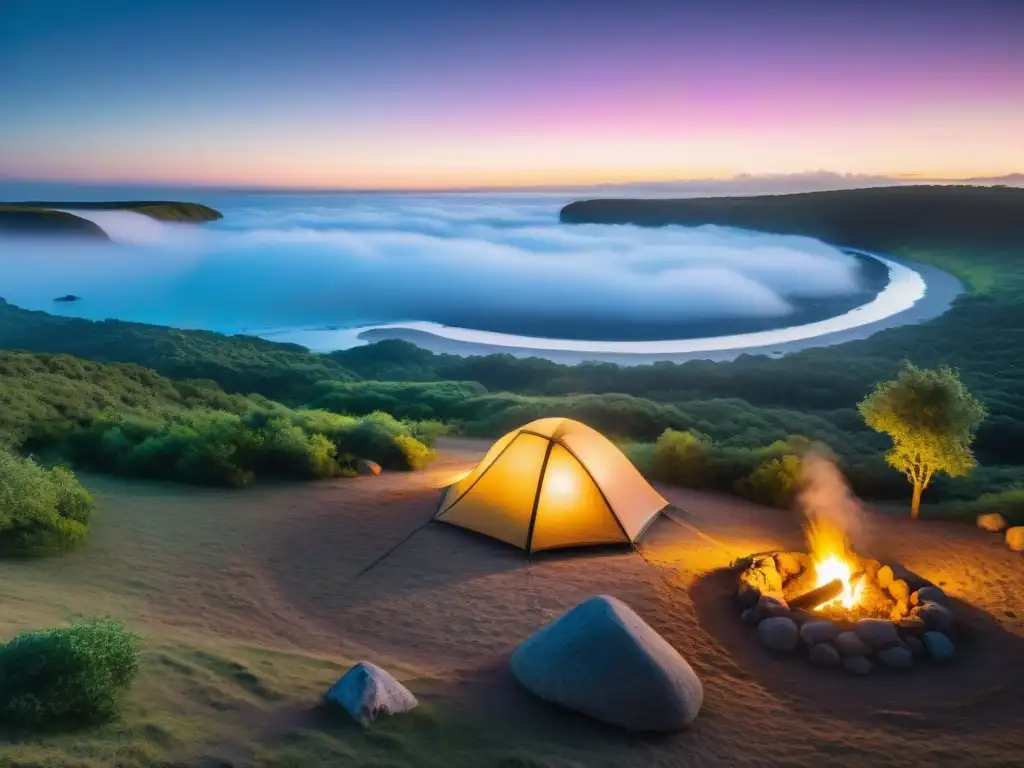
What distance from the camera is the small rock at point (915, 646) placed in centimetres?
861

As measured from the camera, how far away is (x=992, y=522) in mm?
12688

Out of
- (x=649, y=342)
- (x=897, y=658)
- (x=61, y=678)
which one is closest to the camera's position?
(x=61, y=678)

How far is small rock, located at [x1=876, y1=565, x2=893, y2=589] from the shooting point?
10089mm

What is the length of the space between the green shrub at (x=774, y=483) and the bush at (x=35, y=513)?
11625 millimetres

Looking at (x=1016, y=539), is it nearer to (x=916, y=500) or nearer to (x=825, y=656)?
(x=916, y=500)

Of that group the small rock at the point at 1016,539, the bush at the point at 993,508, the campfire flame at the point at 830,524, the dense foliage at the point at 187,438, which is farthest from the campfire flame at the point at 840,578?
the dense foliage at the point at 187,438

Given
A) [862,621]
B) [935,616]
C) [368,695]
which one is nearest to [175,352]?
[368,695]

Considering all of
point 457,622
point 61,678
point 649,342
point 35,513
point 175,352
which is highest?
point 61,678

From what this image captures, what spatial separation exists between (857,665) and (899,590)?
6.86 feet

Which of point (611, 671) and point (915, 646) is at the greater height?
point (611, 671)

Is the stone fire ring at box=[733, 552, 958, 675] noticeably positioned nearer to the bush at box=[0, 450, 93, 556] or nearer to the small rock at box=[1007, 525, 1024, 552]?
the small rock at box=[1007, 525, 1024, 552]

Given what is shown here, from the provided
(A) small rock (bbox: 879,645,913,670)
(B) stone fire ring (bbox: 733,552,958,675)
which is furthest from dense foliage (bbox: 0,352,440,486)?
(A) small rock (bbox: 879,645,913,670)

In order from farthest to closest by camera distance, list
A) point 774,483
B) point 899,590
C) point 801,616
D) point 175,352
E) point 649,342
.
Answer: point 649,342 → point 175,352 → point 774,483 → point 899,590 → point 801,616

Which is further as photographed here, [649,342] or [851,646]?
[649,342]
